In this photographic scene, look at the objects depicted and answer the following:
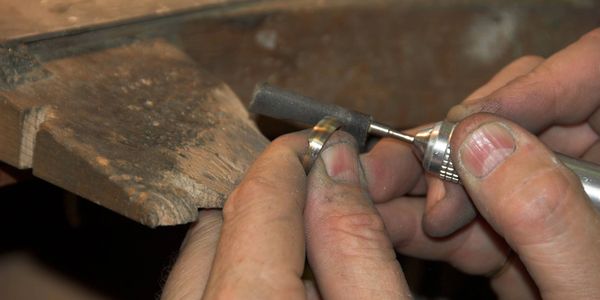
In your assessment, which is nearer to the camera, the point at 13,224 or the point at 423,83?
the point at 423,83

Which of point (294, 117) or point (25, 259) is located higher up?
point (294, 117)

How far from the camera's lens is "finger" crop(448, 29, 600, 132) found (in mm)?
867

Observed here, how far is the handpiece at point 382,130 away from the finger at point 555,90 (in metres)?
0.13

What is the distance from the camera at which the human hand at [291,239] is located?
618 mm

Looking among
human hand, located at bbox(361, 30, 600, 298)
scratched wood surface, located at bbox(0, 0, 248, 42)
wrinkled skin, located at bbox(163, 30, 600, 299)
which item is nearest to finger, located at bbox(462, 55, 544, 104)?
human hand, located at bbox(361, 30, 600, 298)

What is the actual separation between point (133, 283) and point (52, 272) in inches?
5.7

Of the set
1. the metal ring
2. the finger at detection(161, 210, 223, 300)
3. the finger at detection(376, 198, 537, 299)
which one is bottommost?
the finger at detection(376, 198, 537, 299)

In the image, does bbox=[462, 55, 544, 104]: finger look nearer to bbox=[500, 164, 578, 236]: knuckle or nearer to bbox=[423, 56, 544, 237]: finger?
bbox=[423, 56, 544, 237]: finger

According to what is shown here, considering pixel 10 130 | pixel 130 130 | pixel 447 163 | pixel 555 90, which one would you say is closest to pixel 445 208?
pixel 447 163

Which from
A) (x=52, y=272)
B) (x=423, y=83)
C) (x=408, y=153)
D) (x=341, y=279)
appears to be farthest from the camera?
(x=52, y=272)

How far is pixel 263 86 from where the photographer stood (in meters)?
0.76

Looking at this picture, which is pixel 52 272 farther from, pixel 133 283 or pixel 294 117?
pixel 294 117

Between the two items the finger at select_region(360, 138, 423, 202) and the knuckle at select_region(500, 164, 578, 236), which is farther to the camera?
the finger at select_region(360, 138, 423, 202)

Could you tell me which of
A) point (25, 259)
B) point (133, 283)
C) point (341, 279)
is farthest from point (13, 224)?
point (341, 279)
